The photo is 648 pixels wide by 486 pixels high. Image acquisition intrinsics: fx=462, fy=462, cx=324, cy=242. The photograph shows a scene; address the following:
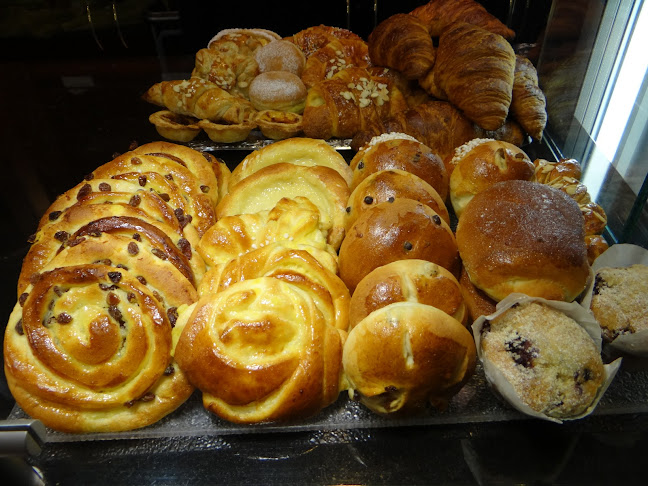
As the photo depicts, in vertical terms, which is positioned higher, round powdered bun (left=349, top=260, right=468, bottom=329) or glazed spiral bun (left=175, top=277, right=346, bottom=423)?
round powdered bun (left=349, top=260, right=468, bottom=329)

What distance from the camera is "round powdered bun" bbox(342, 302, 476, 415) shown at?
5.00 ft

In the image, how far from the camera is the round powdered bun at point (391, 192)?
219cm

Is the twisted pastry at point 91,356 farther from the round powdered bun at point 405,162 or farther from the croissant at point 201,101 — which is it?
the croissant at point 201,101

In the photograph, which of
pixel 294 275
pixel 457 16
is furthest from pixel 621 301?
pixel 457 16

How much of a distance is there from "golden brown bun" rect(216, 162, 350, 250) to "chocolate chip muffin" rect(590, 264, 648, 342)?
48.3 inches

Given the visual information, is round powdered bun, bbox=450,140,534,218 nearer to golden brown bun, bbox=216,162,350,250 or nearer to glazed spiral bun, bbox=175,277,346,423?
golden brown bun, bbox=216,162,350,250

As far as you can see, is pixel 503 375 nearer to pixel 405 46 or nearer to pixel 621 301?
pixel 621 301

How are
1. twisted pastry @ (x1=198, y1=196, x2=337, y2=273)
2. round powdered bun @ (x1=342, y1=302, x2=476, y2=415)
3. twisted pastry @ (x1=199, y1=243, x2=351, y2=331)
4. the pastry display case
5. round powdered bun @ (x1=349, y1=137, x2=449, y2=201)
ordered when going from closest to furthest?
round powdered bun @ (x1=342, y1=302, x2=476, y2=415), the pastry display case, twisted pastry @ (x1=199, y1=243, x2=351, y2=331), twisted pastry @ (x1=198, y1=196, x2=337, y2=273), round powdered bun @ (x1=349, y1=137, x2=449, y2=201)

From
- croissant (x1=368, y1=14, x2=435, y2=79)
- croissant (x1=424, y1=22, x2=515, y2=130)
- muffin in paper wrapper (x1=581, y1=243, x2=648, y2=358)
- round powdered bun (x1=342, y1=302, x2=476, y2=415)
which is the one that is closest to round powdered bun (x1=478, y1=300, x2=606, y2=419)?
round powdered bun (x1=342, y1=302, x2=476, y2=415)

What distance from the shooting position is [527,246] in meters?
1.75

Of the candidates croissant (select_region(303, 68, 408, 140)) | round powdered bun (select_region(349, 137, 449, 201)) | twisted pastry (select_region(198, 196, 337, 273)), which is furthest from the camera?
croissant (select_region(303, 68, 408, 140))

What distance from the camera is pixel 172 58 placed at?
4.50 metres

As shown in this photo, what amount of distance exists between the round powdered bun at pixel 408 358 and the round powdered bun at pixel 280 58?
2841mm

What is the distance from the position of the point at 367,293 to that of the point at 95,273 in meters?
1.06
